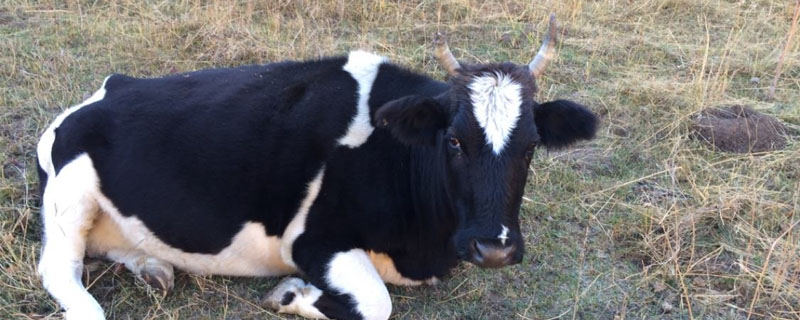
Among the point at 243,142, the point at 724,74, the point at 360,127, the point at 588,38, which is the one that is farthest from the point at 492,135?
the point at 588,38

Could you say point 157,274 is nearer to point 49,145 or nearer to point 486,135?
point 49,145

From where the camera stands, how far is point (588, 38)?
26.1ft

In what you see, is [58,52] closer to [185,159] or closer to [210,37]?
[210,37]

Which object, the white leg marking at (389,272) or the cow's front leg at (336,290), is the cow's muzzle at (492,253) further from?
the white leg marking at (389,272)

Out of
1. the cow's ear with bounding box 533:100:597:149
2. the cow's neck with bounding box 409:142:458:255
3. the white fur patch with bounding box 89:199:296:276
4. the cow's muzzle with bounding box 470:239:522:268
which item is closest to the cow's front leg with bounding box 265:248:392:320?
the white fur patch with bounding box 89:199:296:276

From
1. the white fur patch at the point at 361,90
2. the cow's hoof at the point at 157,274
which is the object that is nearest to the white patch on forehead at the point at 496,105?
the white fur patch at the point at 361,90

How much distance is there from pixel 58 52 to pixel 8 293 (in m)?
3.37

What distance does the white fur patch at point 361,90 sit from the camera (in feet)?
13.7

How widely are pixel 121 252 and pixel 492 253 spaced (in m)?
2.30

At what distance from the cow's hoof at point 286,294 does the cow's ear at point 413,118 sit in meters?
1.02

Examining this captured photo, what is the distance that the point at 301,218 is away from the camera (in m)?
4.21

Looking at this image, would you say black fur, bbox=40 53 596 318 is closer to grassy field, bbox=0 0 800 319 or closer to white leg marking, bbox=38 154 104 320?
white leg marking, bbox=38 154 104 320

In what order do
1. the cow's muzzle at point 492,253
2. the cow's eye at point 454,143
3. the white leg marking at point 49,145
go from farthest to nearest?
the white leg marking at point 49,145
the cow's eye at point 454,143
the cow's muzzle at point 492,253

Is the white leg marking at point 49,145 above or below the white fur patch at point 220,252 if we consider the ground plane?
above
